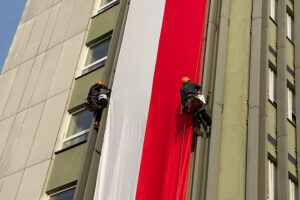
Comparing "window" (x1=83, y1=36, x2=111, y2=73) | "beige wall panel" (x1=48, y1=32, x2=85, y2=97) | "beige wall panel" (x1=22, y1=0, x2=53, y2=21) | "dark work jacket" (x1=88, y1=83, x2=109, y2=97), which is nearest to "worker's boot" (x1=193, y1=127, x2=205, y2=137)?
"dark work jacket" (x1=88, y1=83, x2=109, y2=97)

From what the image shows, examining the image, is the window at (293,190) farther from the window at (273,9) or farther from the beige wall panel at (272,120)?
the window at (273,9)

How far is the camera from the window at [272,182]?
1944cm

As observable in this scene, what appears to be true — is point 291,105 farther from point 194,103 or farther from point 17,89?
point 17,89

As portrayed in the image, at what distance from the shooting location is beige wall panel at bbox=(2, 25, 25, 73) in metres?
29.1

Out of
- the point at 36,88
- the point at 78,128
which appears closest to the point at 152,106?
the point at 78,128

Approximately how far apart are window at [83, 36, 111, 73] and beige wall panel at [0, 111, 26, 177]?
3.13m

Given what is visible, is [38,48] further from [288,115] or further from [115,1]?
[288,115]

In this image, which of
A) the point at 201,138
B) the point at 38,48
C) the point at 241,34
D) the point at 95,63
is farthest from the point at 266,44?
the point at 38,48

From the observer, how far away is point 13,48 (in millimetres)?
29688

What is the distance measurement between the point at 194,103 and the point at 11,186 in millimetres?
7455

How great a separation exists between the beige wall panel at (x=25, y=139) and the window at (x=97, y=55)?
7.55ft

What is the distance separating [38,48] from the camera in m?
27.7

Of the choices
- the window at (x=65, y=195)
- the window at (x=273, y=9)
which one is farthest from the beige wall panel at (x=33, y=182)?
the window at (x=273, y=9)

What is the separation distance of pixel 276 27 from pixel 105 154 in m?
9.32
